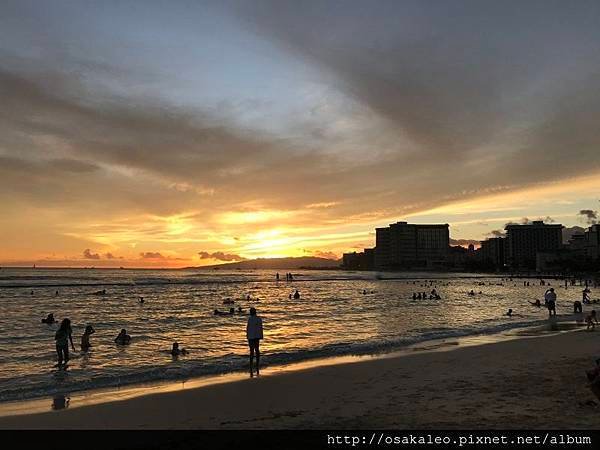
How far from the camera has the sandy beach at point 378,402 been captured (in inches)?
376

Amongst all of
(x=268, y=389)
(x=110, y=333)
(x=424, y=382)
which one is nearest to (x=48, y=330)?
(x=110, y=333)

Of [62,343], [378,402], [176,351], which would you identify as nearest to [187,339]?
[176,351]

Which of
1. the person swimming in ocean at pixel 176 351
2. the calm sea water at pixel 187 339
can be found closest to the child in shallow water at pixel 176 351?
the person swimming in ocean at pixel 176 351

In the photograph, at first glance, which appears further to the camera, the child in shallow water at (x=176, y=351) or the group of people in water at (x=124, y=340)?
the child in shallow water at (x=176, y=351)

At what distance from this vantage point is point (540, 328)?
29406 millimetres

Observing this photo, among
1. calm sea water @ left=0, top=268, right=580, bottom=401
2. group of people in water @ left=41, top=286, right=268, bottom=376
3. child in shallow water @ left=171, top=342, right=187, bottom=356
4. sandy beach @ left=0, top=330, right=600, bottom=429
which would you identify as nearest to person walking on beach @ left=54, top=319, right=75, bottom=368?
group of people in water @ left=41, top=286, right=268, bottom=376

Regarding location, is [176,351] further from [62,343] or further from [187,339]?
[187,339]

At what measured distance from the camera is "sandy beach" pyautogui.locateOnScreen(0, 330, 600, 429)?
9.55 meters

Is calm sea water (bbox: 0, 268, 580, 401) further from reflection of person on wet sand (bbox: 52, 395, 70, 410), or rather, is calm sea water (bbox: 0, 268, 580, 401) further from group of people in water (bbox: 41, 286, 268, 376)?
reflection of person on wet sand (bbox: 52, 395, 70, 410)

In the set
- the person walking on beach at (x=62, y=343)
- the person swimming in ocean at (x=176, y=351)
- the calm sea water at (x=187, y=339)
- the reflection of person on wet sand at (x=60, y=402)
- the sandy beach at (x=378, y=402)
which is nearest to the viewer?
the sandy beach at (x=378, y=402)

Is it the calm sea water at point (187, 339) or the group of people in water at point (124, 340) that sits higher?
the group of people in water at point (124, 340)

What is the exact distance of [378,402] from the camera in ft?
37.1

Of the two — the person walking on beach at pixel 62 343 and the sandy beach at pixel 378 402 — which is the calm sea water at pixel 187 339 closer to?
the person walking on beach at pixel 62 343
